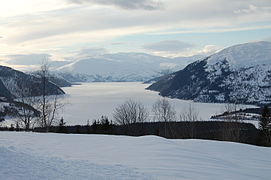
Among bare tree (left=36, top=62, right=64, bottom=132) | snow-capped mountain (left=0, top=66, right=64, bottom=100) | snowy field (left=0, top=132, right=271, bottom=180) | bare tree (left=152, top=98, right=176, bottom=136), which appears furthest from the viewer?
bare tree (left=152, top=98, right=176, bottom=136)

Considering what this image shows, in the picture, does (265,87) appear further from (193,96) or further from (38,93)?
(38,93)

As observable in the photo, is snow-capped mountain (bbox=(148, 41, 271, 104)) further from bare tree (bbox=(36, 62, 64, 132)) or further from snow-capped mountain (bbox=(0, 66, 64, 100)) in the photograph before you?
bare tree (bbox=(36, 62, 64, 132))

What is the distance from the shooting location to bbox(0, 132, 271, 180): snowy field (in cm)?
769

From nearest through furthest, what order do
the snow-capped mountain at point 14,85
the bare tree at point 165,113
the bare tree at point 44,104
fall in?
the bare tree at point 44,104
the snow-capped mountain at point 14,85
the bare tree at point 165,113

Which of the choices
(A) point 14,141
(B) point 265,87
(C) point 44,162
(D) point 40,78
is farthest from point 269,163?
(B) point 265,87

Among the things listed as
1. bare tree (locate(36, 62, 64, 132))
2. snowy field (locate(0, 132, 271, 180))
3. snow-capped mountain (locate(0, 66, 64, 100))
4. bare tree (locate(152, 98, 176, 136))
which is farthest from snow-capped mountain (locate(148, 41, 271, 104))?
snowy field (locate(0, 132, 271, 180))

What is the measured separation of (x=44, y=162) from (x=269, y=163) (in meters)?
7.31

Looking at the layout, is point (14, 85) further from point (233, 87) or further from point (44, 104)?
point (44, 104)

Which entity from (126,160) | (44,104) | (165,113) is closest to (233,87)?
(165,113)

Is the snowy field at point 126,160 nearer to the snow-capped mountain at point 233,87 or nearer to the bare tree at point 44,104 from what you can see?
the bare tree at point 44,104

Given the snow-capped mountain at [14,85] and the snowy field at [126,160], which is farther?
the snow-capped mountain at [14,85]

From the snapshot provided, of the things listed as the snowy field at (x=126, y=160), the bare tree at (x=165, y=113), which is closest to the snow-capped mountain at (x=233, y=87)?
the bare tree at (x=165, y=113)

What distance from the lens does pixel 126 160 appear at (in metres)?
9.45

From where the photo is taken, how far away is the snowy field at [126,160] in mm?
7688
